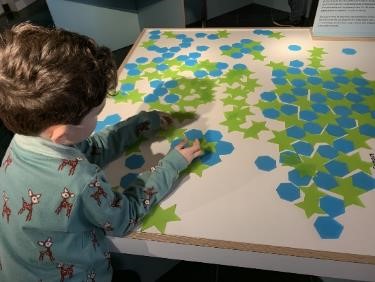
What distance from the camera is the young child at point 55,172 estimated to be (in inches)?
20.1

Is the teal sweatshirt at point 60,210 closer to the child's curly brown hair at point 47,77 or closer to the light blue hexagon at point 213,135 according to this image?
the child's curly brown hair at point 47,77

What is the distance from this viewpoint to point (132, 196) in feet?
2.14

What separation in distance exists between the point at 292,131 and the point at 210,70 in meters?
0.39

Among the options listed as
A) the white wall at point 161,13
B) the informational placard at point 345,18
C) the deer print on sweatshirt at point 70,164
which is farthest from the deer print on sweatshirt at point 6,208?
the white wall at point 161,13

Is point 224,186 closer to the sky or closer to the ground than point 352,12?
closer to the ground

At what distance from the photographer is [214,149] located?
777mm

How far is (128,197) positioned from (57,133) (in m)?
0.19

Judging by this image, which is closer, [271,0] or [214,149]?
[214,149]

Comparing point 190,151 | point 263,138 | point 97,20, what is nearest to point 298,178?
point 263,138

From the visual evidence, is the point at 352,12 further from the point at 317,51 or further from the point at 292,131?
the point at 292,131

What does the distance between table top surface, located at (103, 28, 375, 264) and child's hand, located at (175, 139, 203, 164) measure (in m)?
0.03

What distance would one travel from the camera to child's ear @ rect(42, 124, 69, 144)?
565mm

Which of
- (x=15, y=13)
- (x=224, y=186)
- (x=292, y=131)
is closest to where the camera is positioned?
(x=224, y=186)

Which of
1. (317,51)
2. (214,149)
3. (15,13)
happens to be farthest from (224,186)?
(15,13)
